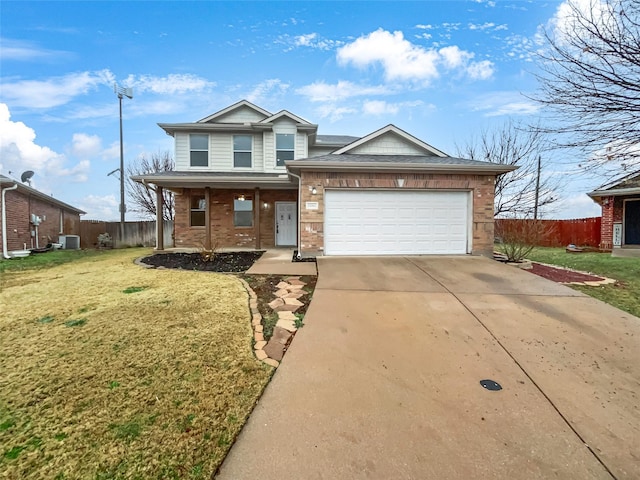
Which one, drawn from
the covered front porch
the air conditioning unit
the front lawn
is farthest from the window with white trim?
the front lawn

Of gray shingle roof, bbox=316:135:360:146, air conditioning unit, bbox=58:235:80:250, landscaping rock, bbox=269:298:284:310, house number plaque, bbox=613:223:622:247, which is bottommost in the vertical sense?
landscaping rock, bbox=269:298:284:310

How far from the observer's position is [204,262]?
9.45 m

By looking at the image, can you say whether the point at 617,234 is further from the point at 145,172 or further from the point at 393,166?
the point at 145,172

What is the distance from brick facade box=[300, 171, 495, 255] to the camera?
9242 millimetres

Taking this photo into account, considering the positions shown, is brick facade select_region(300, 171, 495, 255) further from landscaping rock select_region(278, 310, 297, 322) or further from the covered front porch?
landscaping rock select_region(278, 310, 297, 322)

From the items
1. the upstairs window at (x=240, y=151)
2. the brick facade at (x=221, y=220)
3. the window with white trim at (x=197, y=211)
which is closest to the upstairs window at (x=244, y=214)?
the brick facade at (x=221, y=220)

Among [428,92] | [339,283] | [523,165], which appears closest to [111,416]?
[339,283]

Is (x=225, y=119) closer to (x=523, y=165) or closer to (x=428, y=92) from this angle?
(x=428, y=92)

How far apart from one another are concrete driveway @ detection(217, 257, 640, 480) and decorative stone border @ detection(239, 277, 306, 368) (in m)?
0.19

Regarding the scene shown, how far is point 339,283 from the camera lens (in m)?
6.38

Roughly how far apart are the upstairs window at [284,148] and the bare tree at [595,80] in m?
9.06

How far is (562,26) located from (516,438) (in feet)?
29.0

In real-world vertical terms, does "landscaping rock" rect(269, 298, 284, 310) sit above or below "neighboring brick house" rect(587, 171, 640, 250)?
below

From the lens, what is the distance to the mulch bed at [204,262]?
8.49 meters
